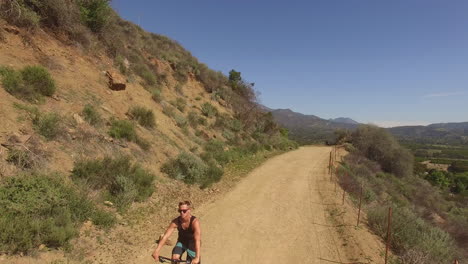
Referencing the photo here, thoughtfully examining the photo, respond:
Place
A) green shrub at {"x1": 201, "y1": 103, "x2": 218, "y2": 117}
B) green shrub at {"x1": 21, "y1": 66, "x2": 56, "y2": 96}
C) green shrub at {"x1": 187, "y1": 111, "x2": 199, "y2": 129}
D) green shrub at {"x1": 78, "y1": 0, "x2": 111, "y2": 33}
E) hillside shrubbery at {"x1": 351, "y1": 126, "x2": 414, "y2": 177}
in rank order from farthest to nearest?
1. hillside shrubbery at {"x1": 351, "y1": 126, "x2": 414, "y2": 177}
2. green shrub at {"x1": 201, "y1": 103, "x2": 218, "y2": 117}
3. green shrub at {"x1": 187, "y1": 111, "x2": 199, "y2": 129}
4. green shrub at {"x1": 78, "y1": 0, "x2": 111, "y2": 33}
5. green shrub at {"x1": 21, "y1": 66, "x2": 56, "y2": 96}

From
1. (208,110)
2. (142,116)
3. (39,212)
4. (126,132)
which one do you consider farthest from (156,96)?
(39,212)

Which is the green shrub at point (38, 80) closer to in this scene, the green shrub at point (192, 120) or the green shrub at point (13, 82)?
the green shrub at point (13, 82)

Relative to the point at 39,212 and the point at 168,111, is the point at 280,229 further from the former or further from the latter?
the point at 168,111

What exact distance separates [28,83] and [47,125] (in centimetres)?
218

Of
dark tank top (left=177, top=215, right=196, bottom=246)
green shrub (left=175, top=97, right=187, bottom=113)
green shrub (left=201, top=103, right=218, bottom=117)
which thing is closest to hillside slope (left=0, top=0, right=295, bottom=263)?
green shrub (left=175, top=97, right=187, bottom=113)

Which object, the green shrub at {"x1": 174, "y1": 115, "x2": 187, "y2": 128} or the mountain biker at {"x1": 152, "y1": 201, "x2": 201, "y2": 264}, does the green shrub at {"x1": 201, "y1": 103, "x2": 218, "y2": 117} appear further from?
the mountain biker at {"x1": 152, "y1": 201, "x2": 201, "y2": 264}

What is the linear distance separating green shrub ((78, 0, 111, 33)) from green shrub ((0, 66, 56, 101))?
6.67m

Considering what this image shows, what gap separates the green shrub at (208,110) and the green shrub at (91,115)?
36.3 feet

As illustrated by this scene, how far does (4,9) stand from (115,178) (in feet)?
28.6

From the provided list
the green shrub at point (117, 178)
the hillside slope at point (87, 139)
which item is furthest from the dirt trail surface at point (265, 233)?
the green shrub at point (117, 178)

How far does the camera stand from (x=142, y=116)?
12680 mm

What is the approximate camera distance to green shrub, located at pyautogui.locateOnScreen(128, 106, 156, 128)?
40.9 feet

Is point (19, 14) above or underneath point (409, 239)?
above

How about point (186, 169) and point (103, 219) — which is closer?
point (103, 219)
